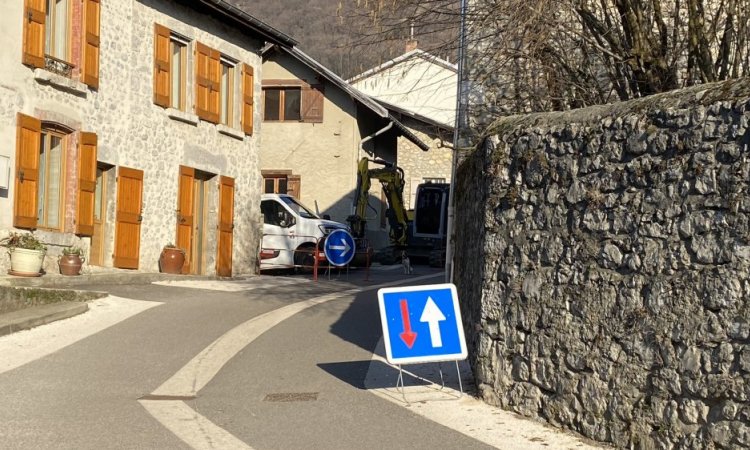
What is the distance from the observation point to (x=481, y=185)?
9242mm

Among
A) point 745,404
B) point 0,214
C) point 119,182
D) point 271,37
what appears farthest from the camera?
point 271,37

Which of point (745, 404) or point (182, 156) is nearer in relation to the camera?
point (745, 404)

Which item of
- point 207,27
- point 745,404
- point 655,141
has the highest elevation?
point 207,27

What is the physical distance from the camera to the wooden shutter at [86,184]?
17938 mm

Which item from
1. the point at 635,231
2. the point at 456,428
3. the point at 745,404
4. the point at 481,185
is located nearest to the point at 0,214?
the point at 481,185

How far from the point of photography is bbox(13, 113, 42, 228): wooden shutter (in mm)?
16359

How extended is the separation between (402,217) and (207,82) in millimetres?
11410

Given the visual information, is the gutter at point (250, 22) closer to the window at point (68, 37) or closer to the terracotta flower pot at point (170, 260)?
the window at point (68, 37)

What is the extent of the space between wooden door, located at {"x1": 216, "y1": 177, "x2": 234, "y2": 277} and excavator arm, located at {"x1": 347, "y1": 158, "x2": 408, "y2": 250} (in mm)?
6199

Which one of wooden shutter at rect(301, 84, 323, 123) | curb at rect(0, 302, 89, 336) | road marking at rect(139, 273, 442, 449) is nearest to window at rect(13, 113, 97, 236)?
curb at rect(0, 302, 89, 336)

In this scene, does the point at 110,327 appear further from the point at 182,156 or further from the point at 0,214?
the point at 182,156

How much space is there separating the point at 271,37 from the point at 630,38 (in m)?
14.7

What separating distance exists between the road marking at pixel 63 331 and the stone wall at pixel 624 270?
463 centimetres

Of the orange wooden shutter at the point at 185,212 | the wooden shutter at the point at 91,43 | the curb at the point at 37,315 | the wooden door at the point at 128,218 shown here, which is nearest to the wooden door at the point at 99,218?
the wooden door at the point at 128,218
